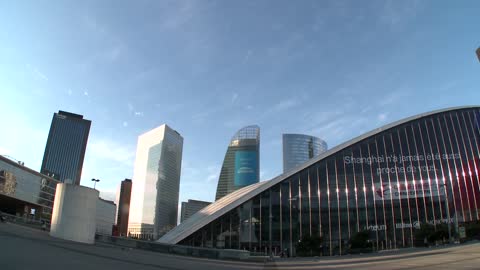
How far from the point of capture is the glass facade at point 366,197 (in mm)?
49438

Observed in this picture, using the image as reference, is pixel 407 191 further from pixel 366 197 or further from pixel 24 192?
pixel 24 192

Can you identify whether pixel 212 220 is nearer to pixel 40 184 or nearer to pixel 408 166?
pixel 408 166

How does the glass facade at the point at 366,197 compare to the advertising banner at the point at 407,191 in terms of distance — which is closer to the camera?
the glass facade at the point at 366,197

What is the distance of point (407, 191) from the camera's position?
52156 mm

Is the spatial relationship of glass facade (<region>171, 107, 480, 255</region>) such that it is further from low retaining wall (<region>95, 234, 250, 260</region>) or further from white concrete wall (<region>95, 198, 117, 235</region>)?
white concrete wall (<region>95, 198, 117, 235</region>)

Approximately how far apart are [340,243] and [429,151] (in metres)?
21.9

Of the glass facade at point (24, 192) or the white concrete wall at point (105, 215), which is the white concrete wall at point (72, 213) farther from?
the white concrete wall at point (105, 215)

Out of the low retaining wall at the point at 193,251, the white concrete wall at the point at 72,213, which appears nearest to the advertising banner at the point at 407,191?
the low retaining wall at the point at 193,251

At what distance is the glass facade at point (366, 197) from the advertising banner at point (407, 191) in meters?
0.15

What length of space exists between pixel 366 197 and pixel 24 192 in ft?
240

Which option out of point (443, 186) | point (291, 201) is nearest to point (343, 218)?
point (291, 201)

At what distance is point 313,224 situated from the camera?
49781mm

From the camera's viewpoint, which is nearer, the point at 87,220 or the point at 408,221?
the point at 87,220

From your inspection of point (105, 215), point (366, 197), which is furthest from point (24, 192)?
point (105, 215)
